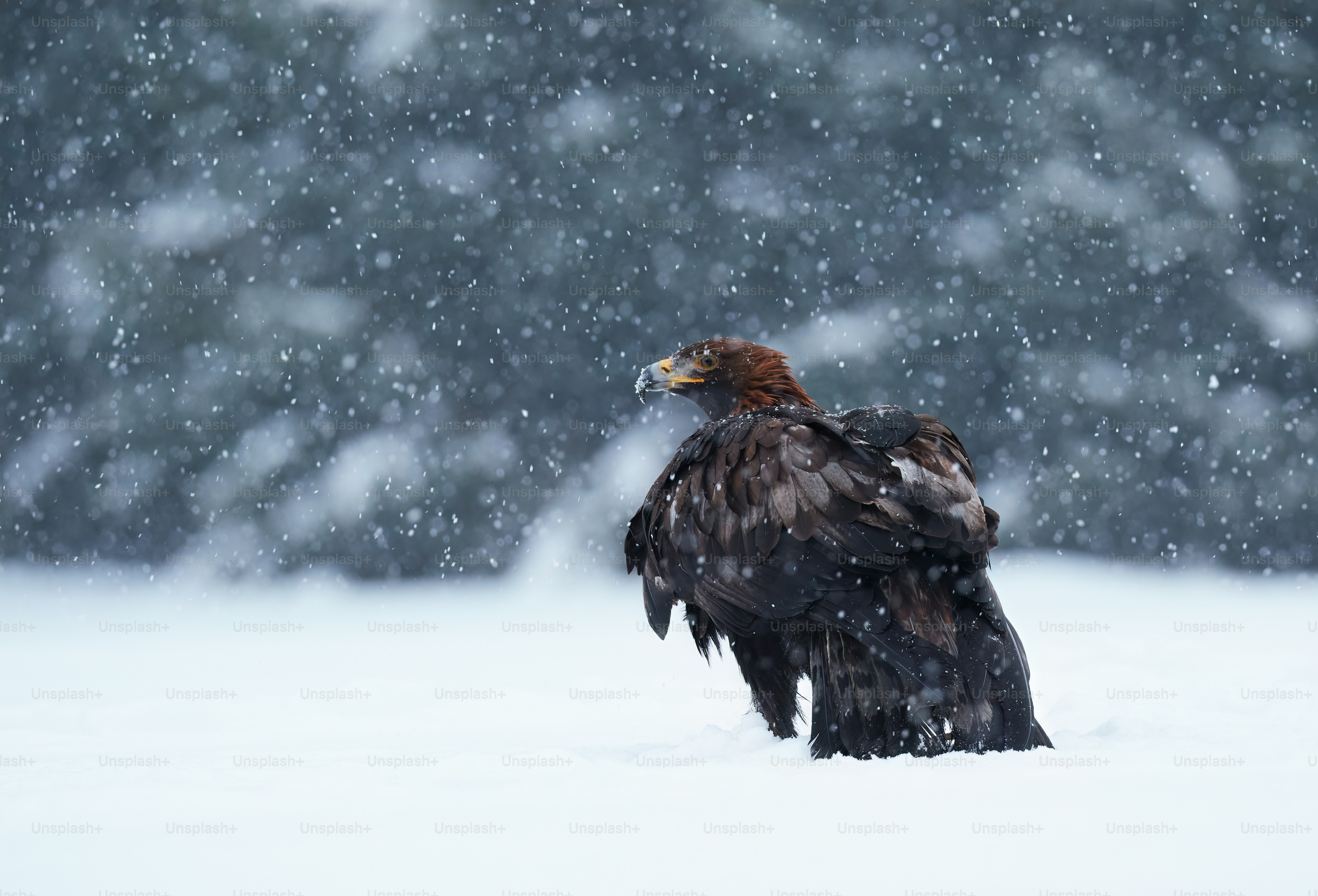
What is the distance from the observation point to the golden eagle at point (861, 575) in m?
3.65

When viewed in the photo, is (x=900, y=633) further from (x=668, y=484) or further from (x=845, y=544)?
(x=668, y=484)

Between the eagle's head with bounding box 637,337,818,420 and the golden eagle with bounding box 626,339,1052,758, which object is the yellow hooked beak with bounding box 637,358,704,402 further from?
the golden eagle with bounding box 626,339,1052,758

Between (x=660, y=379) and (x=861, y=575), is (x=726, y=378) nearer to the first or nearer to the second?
(x=660, y=379)

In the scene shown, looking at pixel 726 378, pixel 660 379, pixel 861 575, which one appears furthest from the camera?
pixel 660 379

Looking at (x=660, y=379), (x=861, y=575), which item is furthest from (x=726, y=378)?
(x=861, y=575)

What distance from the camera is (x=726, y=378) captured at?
17.8 ft

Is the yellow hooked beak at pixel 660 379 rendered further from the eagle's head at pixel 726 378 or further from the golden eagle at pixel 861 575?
the golden eagle at pixel 861 575

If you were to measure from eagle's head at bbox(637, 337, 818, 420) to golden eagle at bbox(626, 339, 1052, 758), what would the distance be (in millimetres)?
989

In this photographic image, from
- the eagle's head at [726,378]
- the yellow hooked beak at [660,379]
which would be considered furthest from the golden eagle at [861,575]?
the yellow hooked beak at [660,379]

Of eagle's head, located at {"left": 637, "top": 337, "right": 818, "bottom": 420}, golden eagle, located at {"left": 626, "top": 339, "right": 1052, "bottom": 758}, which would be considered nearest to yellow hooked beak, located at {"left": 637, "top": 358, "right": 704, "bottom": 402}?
eagle's head, located at {"left": 637, "top": 337, "right": 818, "bottom": 420}

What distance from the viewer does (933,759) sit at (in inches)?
Answer: 139

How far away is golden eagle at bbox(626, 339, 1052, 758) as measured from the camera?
365 cm

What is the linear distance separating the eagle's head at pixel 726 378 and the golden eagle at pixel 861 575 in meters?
0.99

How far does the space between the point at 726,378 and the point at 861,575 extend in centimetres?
200
